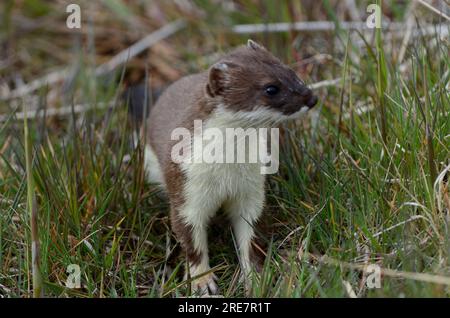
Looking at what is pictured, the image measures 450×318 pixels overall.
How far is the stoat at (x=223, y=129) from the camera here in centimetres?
341

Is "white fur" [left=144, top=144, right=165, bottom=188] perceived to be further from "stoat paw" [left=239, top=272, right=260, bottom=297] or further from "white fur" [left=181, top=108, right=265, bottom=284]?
"stoat paw" [left=239, top=272, right=260, bottom=297]

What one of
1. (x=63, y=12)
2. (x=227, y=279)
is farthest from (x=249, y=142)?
(x=63, y=12)

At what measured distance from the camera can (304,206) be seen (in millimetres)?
3727

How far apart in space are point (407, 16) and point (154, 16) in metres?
2.32

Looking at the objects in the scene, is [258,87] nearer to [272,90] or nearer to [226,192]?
[272,90]

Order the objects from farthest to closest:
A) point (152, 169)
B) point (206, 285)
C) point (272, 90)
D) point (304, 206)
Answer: point (152, 169) → point (304, 206) → point (206, 285) → point (272, 90)

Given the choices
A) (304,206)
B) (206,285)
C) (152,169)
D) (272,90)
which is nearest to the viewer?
(272,90)

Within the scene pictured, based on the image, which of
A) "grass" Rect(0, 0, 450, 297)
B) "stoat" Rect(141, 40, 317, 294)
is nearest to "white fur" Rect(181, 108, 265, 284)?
"stoat" Rect(141, 40, 317, 294)

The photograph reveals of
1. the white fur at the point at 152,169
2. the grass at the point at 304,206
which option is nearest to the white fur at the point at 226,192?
the grass at the point at 304,206

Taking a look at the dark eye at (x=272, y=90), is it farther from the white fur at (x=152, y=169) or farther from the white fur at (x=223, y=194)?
the white fur at (x=152, y=169)

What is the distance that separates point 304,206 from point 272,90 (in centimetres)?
67

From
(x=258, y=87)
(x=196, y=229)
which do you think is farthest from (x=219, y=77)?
(x=196, y=229)

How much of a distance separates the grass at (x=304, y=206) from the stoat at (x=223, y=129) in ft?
0.44
